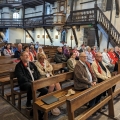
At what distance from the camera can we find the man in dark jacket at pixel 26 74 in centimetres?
290

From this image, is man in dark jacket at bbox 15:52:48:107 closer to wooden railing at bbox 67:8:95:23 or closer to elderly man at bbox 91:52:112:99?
elderly man at bbox 91:52:112:99

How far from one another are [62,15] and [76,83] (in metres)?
9.35

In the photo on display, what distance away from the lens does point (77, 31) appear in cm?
1206

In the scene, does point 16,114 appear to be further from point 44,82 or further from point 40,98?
point 44,82

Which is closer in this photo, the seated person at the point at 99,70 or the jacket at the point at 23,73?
the jacket at the point at 23,73

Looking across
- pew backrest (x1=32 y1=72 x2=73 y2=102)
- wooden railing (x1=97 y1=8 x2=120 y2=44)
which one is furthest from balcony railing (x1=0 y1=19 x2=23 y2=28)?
pew backrest (x1=32 y1=72 x2=73 y2=102)

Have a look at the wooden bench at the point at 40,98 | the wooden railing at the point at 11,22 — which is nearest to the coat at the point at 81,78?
the wooden bench at the point at 40,98

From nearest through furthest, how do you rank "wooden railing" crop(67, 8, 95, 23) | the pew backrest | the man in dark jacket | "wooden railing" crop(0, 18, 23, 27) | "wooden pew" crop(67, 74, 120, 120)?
1. "wooden pew" crop(67, 74, 120, 120)
2. the pew backrest
3. the man in dark jacket
4. "wooden railing" crop(67, 8, 95, 23)
5. "wooden railing" crop(0, 18, 23, 27)

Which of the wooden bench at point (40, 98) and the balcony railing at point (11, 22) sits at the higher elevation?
the balcony railing at point (11, 22)

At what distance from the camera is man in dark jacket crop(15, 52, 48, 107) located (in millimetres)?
2896

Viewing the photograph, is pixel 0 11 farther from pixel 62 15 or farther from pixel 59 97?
pixel 59 97

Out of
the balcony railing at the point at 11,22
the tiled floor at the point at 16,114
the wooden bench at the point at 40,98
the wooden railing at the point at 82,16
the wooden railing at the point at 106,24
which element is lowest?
the tiled floor at the point at 16,114

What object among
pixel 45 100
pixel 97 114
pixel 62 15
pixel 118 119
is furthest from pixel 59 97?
pixel 62 15

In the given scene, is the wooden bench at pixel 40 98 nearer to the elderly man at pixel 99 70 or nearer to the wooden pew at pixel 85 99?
the wooden pew at pixel 85 99
